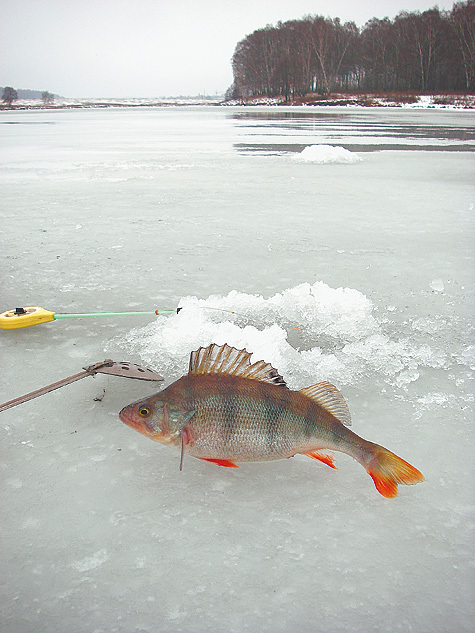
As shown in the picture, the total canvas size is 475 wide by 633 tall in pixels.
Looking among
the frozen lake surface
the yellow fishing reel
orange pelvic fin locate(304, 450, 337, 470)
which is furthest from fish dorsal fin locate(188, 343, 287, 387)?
the yellow fishing reel

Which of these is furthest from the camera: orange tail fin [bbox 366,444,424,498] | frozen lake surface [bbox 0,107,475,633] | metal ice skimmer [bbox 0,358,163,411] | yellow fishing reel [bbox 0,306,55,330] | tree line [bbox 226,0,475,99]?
tree line [bbox 226,0,475,99]

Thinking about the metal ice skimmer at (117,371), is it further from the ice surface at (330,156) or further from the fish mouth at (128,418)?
the ice surface at (330,156)

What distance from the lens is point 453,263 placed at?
14.4ft

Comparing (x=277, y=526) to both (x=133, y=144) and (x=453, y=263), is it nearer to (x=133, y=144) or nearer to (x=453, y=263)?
(x=453, y=263)

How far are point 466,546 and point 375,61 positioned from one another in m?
76.7

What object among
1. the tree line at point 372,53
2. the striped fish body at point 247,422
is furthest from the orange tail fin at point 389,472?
the tree line at point 372,53

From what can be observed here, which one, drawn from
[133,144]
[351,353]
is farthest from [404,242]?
[133,144]

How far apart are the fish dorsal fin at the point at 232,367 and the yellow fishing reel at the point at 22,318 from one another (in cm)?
171

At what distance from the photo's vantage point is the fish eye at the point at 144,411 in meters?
1.65

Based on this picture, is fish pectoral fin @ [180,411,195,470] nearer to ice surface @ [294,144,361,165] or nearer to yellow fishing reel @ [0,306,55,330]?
yellow fishing reel @ [0,306,55,330]

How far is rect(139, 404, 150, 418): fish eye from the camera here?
5.41 feet

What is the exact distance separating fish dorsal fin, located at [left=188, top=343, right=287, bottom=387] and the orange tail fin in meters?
0.38

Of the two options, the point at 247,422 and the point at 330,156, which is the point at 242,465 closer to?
the point at 247,422

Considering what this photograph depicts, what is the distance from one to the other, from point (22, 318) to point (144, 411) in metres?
1.79
